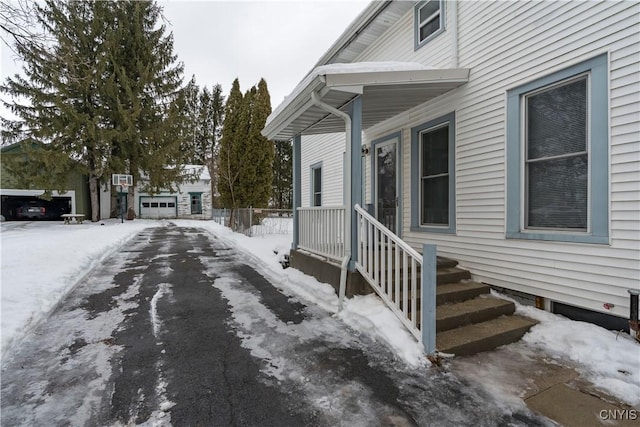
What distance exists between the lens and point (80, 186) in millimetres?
21156

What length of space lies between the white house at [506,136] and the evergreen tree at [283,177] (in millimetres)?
27835

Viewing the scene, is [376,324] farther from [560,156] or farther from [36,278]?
[36,278]

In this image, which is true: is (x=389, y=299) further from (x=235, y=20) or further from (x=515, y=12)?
(x=235, y=20)

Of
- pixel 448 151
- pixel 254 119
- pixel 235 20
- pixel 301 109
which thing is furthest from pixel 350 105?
pixel 254 119

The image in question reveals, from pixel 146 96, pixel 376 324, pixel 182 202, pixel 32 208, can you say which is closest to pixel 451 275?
pixel 376 324

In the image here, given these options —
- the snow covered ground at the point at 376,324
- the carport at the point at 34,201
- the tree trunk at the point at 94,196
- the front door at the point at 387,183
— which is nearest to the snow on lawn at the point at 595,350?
the snow covered ground at the point at 376,324

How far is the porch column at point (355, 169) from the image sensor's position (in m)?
4.00

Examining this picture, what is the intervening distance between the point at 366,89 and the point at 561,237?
9.16 ft

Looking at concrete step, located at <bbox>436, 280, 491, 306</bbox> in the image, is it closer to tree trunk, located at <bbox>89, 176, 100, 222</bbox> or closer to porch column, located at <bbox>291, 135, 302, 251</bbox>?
porch column, located at <bbox>291, 135, 302, 251</bbox>

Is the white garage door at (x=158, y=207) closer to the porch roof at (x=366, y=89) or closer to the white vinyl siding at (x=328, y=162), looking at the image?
the white vinyl siding at (x=328, y=162)

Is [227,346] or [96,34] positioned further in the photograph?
[96,34]

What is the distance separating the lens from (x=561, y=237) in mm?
3344

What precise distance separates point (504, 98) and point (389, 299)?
2.90m

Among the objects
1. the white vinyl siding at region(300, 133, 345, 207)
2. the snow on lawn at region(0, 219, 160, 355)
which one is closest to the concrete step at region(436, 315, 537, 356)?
the snow on lawn at region(0, 219, 160, 355)
